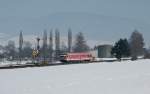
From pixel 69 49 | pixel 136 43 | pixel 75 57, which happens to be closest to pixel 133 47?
pixel 136 43

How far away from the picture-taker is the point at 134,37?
164500 mm

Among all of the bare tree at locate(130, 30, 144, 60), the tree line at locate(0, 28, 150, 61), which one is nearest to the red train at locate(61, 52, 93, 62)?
the tree line at locate(0, 28, 150, 61)

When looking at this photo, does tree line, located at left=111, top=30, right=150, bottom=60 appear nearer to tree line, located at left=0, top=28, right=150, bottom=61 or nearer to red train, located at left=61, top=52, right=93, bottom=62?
tree line, located at left=0, top=28, right=150, bottom=61

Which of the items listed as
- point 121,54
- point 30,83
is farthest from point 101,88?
point 121,54

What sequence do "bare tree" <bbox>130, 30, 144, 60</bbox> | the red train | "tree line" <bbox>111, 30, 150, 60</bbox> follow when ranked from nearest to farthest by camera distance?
the red train → "tree line" <bbox>111, 30, 150, 60</bbox> → "bare tree" <bbox>130, 30, 144, 60</bbox>

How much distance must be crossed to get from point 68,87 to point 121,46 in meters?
82.3

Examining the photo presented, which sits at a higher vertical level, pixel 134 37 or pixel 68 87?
pixel 134 37

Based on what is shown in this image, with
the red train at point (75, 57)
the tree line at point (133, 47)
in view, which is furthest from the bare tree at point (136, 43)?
the red train at point (75, 57)

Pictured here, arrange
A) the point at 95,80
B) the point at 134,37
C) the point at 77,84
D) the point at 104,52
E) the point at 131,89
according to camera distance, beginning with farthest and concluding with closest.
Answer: the point at 134,37, the point at 104,52, the point at 95,80, the point at 77,84, the point at 131,89

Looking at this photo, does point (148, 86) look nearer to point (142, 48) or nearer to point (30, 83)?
point (30, 83)

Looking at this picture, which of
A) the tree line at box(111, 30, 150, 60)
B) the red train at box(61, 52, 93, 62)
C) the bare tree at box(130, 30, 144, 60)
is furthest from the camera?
the bare tree at box(130, 30, 144, 60)

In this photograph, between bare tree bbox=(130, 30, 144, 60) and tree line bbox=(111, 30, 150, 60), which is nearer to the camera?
tree line bbox=(111, 30, 150, 60)

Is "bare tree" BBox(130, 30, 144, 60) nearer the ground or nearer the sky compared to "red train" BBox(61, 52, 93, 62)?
nearer the sky

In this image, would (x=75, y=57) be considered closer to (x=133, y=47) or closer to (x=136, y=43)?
(x=133, y=47)
